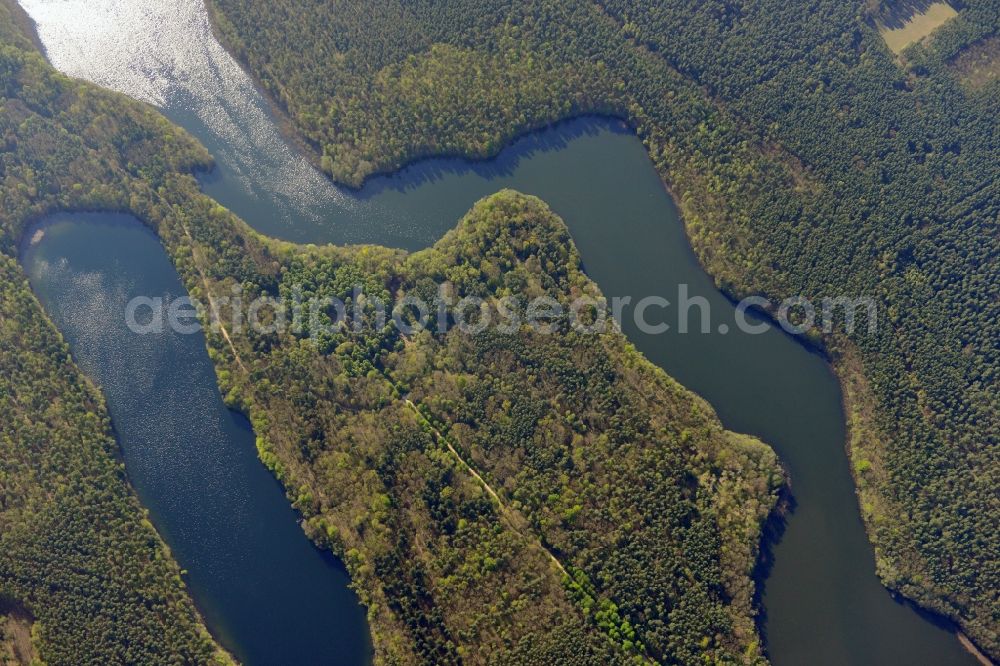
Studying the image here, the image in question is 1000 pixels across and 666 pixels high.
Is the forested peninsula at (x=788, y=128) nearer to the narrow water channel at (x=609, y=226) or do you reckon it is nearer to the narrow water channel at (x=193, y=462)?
the narrow water channel at (x=609, y=226)

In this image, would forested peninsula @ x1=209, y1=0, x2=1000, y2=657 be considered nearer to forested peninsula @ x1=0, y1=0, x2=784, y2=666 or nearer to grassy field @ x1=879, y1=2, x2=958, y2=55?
grassy field @ x1=879, y1=2, x2=958, y2=55

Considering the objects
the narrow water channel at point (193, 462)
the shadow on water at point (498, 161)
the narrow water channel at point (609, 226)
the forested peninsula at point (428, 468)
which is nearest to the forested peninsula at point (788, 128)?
the shadow on water at point (498, 161)

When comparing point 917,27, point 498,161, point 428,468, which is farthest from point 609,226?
point 917,27

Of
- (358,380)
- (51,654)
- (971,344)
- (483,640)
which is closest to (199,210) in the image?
(358,380)

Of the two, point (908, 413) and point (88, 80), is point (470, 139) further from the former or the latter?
point (908, 413)

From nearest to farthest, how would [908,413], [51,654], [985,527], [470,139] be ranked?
[51,654], [985,527], [908,413], [470,139]

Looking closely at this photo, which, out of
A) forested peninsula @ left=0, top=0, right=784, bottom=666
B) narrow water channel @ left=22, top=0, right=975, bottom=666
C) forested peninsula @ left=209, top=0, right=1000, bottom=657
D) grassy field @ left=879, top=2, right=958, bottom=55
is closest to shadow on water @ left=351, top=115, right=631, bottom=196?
narrow water channel @ left=22, top=0, right=975, bottom=666
